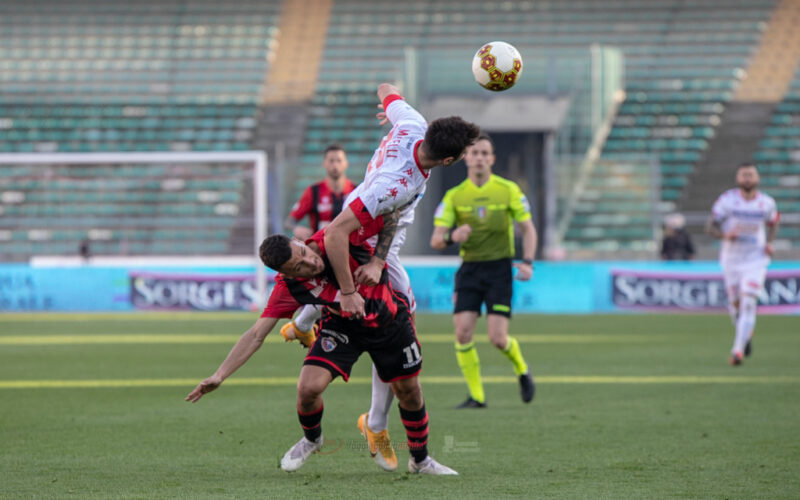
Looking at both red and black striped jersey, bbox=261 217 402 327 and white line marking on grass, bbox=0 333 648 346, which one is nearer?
red and black striped jersey, bbox=261 217 402 327

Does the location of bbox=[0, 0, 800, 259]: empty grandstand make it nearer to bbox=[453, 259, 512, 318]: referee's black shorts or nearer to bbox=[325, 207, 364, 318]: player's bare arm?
bbox=[453, 259, 512, 318]: referee's black shorts

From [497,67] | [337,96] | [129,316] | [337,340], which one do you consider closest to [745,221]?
[497,67]

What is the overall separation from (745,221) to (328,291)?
28.0 ft

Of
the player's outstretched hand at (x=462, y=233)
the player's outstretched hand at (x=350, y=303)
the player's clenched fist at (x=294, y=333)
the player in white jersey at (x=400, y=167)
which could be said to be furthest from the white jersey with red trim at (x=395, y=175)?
the player's outstretched hand at (x=462, y=233)

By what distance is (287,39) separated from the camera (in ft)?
116

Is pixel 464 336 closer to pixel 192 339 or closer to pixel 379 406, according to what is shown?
pixel 379 406

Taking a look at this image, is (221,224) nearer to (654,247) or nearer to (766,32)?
(654,247)

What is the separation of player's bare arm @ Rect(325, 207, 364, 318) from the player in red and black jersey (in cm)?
11

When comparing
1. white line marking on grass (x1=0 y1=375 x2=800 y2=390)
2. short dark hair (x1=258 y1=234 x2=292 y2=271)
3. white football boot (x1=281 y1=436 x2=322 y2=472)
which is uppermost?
short dark hair (x1=258 y1=234 x2=292 y2=271)

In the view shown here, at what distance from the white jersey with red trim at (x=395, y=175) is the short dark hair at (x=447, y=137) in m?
0.16

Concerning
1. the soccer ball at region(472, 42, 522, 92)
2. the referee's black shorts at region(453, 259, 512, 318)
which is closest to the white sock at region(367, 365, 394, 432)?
the soccer ball at region(472, 42, 522, 92)

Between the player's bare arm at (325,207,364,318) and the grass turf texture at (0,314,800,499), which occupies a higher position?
the player's bare arm at (325,207,364,318)

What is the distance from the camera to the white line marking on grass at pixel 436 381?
10484mm

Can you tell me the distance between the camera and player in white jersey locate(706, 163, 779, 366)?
42.3 feet
